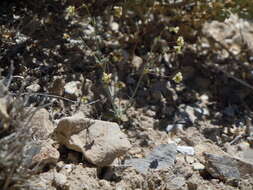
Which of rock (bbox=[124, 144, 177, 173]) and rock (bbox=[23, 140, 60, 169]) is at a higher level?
rock (bbox=[23, 140, 60, 169])

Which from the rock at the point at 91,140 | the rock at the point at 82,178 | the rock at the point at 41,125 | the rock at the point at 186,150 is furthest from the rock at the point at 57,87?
the rock at the point at 186,150

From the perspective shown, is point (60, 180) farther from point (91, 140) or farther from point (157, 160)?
point (157, 160)

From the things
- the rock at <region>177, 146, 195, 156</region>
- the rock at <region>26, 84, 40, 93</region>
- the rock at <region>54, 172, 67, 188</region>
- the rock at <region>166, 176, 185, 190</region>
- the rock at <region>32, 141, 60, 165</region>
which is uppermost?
the rock at <region>26, 84, 40, 93</region>

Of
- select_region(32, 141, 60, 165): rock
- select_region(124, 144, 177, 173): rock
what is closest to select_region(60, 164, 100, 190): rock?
select_region(32, 141, 60, 165): rock

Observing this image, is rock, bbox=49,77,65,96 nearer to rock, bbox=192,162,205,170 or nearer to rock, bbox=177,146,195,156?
rock, bbox=177,146,195,156

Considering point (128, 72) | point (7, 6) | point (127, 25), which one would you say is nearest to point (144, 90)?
point (128, 72)

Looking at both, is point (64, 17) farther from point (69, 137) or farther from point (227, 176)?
point (227, 176)

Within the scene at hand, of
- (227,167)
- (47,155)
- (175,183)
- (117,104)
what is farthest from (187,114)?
(47,155)

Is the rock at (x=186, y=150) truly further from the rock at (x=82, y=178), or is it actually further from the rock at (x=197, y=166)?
the rock at (x=82, y=178)

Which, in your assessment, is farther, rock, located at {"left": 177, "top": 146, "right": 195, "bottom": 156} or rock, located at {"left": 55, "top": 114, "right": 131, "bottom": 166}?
rock, located at {"left": 177, "top": 146, "right": 195, "bottom": 156}
